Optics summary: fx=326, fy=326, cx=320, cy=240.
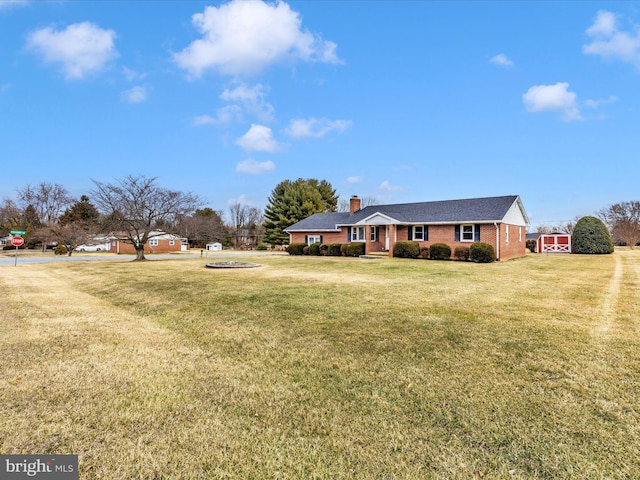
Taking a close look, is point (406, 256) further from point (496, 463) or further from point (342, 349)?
point (496, 463)

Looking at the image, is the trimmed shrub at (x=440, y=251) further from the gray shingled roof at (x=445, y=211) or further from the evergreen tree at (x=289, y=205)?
the evergreen tree at (x=289, y=205)

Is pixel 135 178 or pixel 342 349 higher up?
pixel 135 178

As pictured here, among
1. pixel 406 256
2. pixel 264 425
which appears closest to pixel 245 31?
pixel 264 425

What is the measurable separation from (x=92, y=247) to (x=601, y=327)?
64.1 metres

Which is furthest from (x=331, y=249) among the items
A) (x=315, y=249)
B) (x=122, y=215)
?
(x=122, y=215)

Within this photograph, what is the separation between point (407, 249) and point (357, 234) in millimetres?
6345

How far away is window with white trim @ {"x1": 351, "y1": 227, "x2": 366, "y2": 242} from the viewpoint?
29045mm

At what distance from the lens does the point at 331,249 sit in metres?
27.8

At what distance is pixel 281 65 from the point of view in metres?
18.1

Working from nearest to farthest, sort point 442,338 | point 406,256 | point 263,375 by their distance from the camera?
1. point 263,375
2. point 442,338
3. point 406,256

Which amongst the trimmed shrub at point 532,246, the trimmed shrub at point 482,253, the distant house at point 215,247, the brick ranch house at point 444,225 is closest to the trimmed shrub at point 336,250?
the brick ranch house at point 444,225

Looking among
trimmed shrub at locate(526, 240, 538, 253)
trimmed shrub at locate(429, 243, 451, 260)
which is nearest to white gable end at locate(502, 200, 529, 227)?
trimmed shrub at locate(429, 243, 451, 260)

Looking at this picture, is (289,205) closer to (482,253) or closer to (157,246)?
(157,246)

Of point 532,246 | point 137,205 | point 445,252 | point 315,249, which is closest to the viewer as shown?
point 445,252
